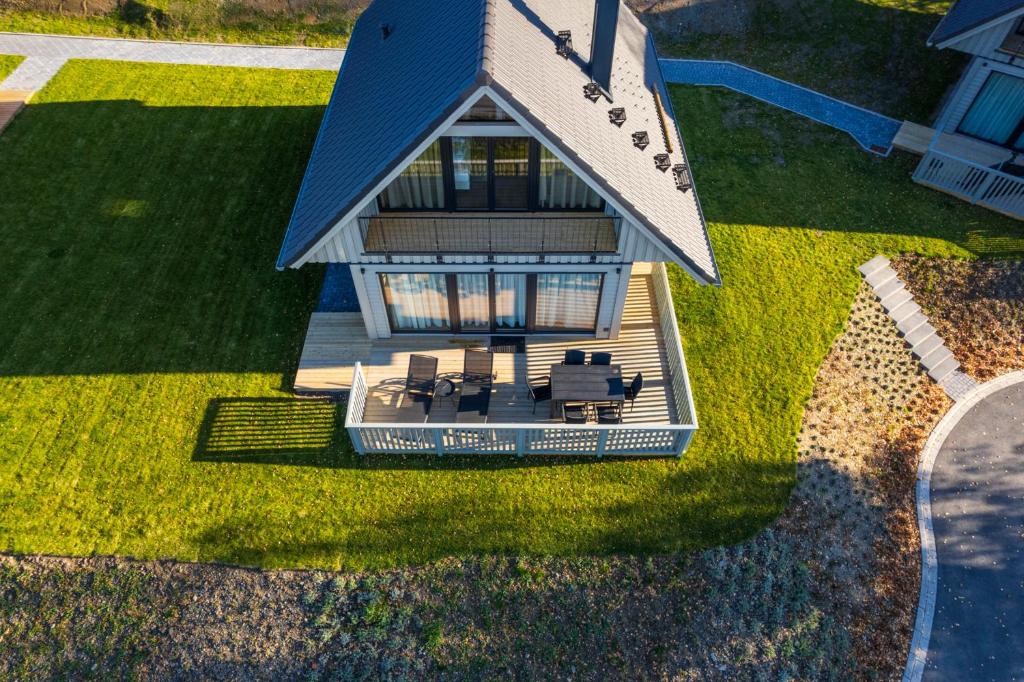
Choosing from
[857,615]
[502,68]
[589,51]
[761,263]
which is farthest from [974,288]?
[502,68]

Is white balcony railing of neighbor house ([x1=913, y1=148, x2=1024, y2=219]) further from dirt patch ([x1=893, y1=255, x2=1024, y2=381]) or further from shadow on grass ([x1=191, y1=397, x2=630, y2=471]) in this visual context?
shadow on grass ([x1=191, y1=397, x2=630, y2=471])

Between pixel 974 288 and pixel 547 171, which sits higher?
pixel 547 171

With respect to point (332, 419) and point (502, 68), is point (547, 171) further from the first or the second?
point (332, 419)

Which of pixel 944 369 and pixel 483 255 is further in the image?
pixel 944 369

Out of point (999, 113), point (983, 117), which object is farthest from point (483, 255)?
point (999, 113)

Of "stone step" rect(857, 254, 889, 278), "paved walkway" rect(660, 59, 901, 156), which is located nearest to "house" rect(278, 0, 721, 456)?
"stone step" rect(857, 254, 889, 278)

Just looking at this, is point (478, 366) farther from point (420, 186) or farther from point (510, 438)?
point (420, 186)

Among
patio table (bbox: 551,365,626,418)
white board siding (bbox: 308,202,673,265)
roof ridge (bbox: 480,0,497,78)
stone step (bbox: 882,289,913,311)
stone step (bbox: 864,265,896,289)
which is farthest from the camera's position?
stone step (bbox: 864,265,896,289)
